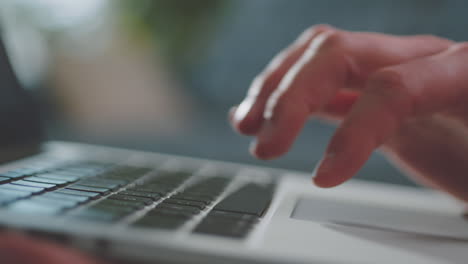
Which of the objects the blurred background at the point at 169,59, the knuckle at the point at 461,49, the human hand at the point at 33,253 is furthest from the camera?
the blurred background at the point at 169,59

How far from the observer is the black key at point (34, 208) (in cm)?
33

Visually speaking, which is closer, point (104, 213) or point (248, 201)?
point (104, 213)

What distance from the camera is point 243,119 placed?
55 cm

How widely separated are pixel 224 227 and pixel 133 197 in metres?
0.11

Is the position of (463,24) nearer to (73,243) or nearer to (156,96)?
(156,96)

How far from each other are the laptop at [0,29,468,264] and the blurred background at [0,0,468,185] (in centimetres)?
59

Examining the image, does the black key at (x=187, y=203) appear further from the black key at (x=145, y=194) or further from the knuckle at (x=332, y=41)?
the knuckle at (x=332, y=41)

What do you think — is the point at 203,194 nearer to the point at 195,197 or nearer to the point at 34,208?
the point at 195,197

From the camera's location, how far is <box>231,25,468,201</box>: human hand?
44 cm

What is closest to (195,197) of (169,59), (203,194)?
(203,194)

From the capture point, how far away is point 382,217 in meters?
0.51

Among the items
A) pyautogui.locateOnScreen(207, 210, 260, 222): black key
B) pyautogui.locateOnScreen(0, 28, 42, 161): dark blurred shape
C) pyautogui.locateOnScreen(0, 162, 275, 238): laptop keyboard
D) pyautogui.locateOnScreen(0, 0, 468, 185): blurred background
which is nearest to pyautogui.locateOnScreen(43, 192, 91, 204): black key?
pyautogui.locateOnScreen(0, 162, 275, 238): laptop keyboard

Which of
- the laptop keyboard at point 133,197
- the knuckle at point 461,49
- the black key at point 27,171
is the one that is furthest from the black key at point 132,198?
the knuckle at point 461,49

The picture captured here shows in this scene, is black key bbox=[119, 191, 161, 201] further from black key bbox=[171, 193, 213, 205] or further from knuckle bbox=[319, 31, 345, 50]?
knuckle bbox=[319, 31, 345, 50]
